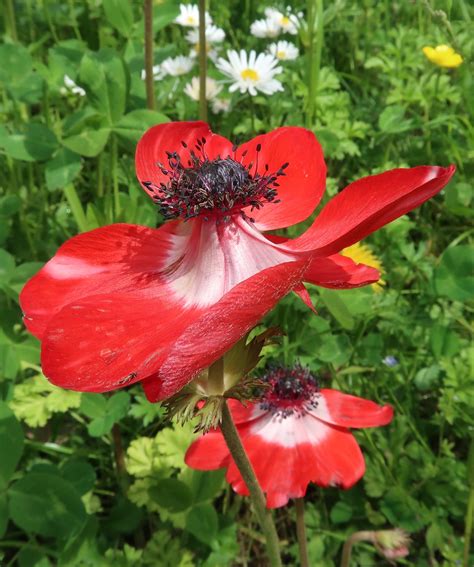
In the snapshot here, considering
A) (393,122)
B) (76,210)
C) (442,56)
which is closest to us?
(76,210)

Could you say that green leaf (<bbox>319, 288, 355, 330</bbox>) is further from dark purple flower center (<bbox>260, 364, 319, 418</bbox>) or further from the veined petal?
the veined petal

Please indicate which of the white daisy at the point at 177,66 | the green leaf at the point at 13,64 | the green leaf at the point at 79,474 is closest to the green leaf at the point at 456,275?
the green leaf at the point at 79,474

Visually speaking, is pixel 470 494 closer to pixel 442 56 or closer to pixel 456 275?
pixel 456 275

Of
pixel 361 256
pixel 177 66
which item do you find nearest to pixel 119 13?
pixel 177 66

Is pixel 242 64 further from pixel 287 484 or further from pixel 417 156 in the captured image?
pixel 287 484

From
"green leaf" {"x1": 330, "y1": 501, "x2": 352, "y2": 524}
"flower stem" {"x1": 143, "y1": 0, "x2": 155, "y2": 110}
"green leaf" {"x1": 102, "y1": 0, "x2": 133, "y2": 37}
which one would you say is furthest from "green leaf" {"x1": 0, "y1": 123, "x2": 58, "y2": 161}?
"green leaf" {"x1": 330, "y1": 501, "x2": 352, "y2": 524}

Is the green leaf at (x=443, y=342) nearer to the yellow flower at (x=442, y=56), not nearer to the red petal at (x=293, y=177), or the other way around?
the red petal at (x=293, y=177)
